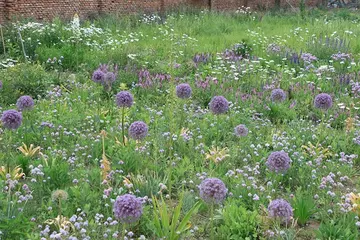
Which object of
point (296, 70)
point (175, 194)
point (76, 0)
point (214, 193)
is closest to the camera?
point (214, 193)

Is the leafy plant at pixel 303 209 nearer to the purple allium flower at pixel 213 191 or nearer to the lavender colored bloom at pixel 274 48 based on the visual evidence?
the purple allium flower at pixel 213 191

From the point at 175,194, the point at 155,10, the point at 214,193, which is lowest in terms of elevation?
the point at 155,10

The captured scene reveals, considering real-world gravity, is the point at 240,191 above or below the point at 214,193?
below

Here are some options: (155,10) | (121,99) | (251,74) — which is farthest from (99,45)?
(155,10)

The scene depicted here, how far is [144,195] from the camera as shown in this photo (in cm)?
408

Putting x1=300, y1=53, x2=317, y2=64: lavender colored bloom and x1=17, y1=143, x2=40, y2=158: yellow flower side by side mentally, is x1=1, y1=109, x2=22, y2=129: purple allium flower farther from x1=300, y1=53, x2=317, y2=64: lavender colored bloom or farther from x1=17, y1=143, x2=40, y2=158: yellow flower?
x1=300, y1=53, x2=317, y2=64: lavender colored bloom

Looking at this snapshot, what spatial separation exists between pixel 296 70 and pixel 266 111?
9.56ft

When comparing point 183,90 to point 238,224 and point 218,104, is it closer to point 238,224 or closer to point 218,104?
point 218,104

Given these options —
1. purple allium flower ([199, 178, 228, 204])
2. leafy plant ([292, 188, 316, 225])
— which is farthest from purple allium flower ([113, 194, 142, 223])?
leafy plant ([292, 188, 316, 225])

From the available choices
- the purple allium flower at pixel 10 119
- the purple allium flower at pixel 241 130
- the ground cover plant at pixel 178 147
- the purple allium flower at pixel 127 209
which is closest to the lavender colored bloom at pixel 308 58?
the ground cover plant at pixel 178 147

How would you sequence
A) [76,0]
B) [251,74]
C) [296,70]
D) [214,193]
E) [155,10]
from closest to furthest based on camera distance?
[214,193]
[251,74]
[296,70]
[76,0]
[155,10]

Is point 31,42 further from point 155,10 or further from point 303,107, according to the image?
point 155,10

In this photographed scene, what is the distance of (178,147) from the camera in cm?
530

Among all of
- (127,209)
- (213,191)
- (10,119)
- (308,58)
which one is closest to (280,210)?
(213,191)
